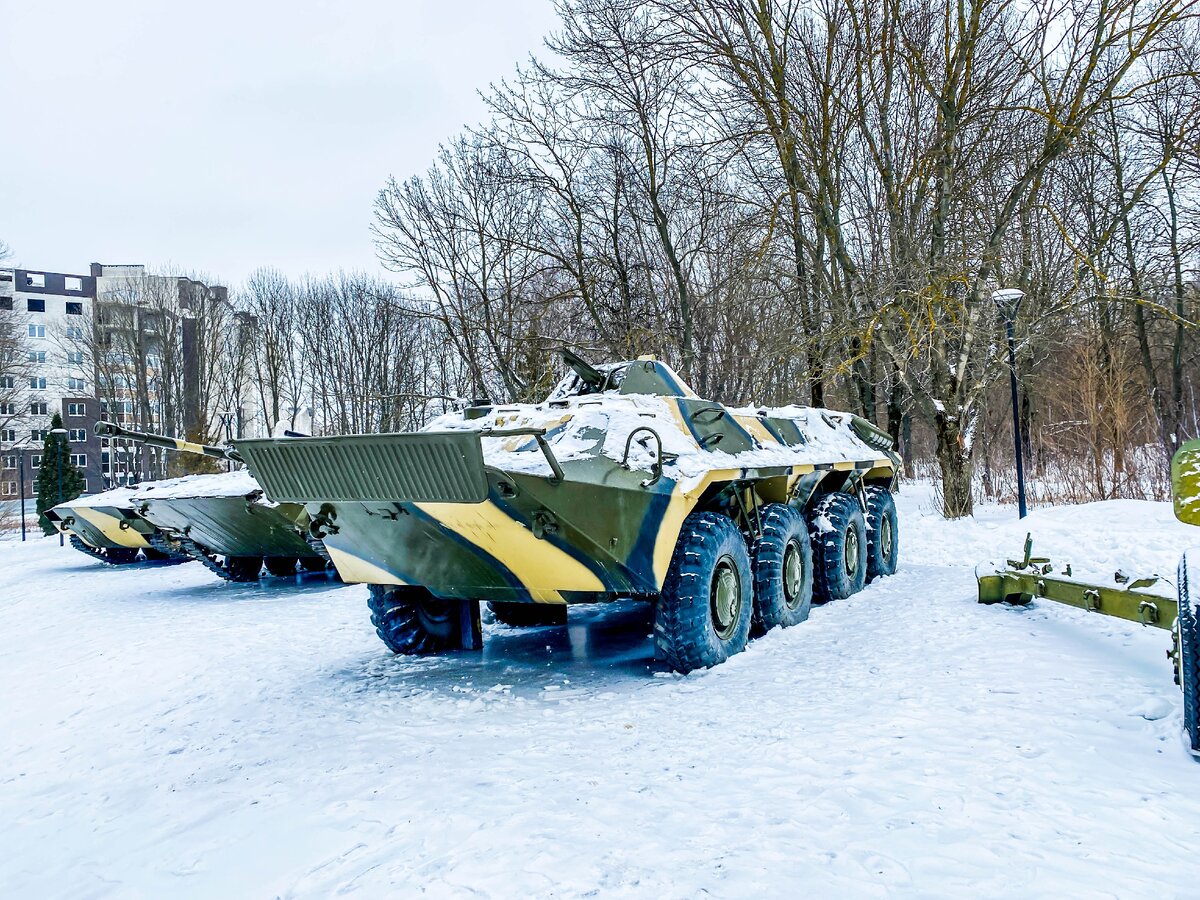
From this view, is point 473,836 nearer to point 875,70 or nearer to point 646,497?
point 646,497

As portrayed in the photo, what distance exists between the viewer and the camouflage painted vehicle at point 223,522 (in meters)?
9.27

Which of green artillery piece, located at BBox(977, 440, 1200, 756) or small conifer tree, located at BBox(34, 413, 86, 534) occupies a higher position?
small conifer tree, located at BBox(34, 413, 86, 534)

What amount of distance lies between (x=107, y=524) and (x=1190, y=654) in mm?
12538

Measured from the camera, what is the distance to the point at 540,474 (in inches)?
173

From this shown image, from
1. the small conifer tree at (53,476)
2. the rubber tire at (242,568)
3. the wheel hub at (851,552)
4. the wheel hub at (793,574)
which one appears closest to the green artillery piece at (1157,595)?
the wheel hub at (793,574)

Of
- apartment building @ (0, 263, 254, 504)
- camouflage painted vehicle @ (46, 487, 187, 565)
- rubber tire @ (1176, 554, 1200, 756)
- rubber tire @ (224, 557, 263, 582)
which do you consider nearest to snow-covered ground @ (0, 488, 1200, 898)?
rubber tire @ (1176, 554, 1200, 756)

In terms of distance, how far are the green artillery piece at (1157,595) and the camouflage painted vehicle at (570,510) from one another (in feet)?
4.98

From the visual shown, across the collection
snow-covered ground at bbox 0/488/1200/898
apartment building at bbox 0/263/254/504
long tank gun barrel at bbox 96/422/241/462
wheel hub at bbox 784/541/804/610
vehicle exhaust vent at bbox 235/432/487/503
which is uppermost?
apartment building at bbox 0/263/254/504

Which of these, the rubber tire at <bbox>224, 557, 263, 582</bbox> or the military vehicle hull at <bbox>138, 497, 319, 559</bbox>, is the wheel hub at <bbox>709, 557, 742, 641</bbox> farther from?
the rubber tire at <bbox>224, 557, 263, 582</bbox>

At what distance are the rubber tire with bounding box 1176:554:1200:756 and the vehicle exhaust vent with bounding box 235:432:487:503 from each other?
9.37ft

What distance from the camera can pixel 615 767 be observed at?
11.8ft

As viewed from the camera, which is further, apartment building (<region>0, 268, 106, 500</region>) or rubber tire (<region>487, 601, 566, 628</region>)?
apartment building (<region>0, 268, 106, 500</region>)

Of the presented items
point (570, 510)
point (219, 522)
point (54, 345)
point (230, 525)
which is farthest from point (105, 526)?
point (54, 345)

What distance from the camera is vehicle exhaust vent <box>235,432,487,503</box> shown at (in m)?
4.21
